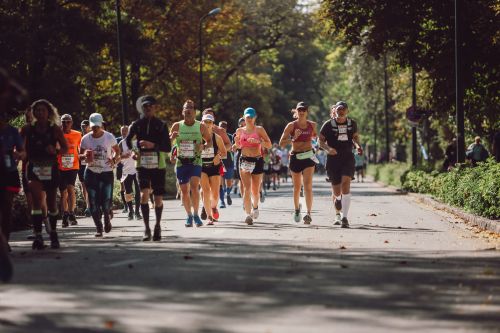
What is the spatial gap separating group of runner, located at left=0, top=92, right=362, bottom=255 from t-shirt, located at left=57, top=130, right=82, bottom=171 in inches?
0.7

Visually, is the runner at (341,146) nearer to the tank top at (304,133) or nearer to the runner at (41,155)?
the tank top at (304,133)

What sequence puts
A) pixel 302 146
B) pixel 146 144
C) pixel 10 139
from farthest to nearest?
pixel 302 146 < pixel 146 144 < pixel 10 139

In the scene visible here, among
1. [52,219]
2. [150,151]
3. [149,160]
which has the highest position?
[150,151]

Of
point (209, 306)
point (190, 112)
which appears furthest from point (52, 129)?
point (209, 306)

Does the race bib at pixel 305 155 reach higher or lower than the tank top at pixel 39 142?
lower

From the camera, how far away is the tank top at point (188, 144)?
52.4 feet

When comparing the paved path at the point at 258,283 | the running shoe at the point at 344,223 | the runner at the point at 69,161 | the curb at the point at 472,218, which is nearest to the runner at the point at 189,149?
the paved path at the point at 258,283

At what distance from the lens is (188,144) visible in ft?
52.3

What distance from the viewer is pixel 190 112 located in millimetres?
15992

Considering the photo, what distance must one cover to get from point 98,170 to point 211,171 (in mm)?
3237

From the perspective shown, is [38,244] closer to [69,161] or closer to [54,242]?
[54,242]

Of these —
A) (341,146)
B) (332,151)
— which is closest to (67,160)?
(332,151)

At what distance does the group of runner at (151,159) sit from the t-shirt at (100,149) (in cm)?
1

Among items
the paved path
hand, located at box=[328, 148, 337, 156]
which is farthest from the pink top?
the paved path
